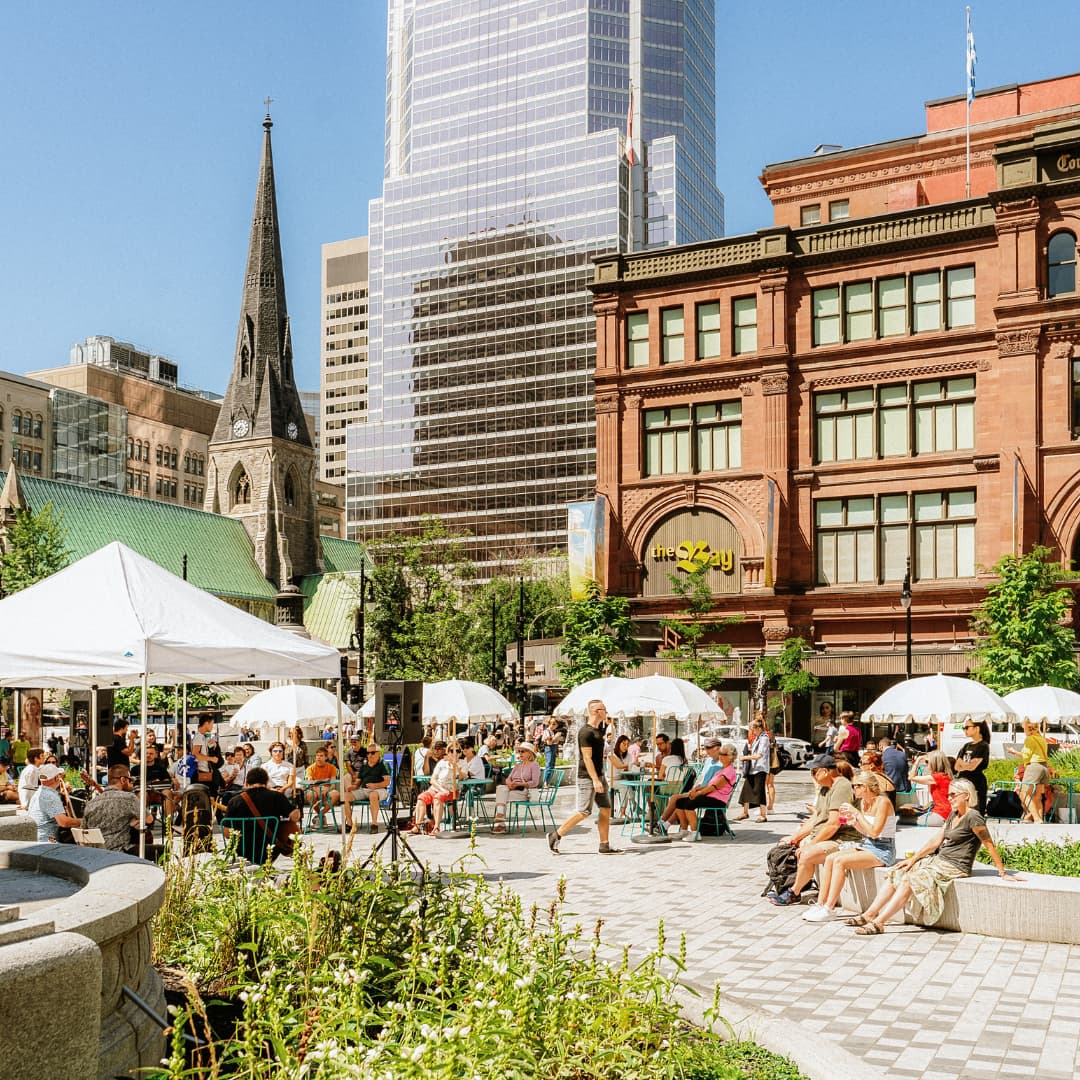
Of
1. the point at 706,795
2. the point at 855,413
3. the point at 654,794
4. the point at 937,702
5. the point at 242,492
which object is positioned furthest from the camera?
the point at 242,492

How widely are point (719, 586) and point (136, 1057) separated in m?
39.0

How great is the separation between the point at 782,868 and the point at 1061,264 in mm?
32378

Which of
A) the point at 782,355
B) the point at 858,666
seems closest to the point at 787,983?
the point at 858,666

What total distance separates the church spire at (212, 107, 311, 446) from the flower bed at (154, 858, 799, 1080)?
100776mm

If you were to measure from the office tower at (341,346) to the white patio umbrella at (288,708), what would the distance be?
151 metres

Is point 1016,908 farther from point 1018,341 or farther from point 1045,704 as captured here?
point 1018,341

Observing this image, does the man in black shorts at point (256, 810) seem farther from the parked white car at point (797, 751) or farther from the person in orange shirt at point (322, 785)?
the parked white car at point (797, 751)

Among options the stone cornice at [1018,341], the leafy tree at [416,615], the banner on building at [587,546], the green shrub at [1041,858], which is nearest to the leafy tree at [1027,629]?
the stone cornice at [1018,341]

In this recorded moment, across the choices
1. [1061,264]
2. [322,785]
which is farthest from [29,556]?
[1061,264]

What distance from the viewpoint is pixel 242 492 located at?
110m

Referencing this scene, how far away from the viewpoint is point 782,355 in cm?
4353

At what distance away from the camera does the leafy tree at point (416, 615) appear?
210ft

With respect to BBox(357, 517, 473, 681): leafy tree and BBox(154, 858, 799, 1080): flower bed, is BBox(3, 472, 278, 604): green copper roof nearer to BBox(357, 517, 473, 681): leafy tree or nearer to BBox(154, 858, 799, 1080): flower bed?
BBox(357, 517, 473, 681): leafy tree

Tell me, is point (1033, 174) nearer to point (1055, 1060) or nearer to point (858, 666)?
point (858, 666)
